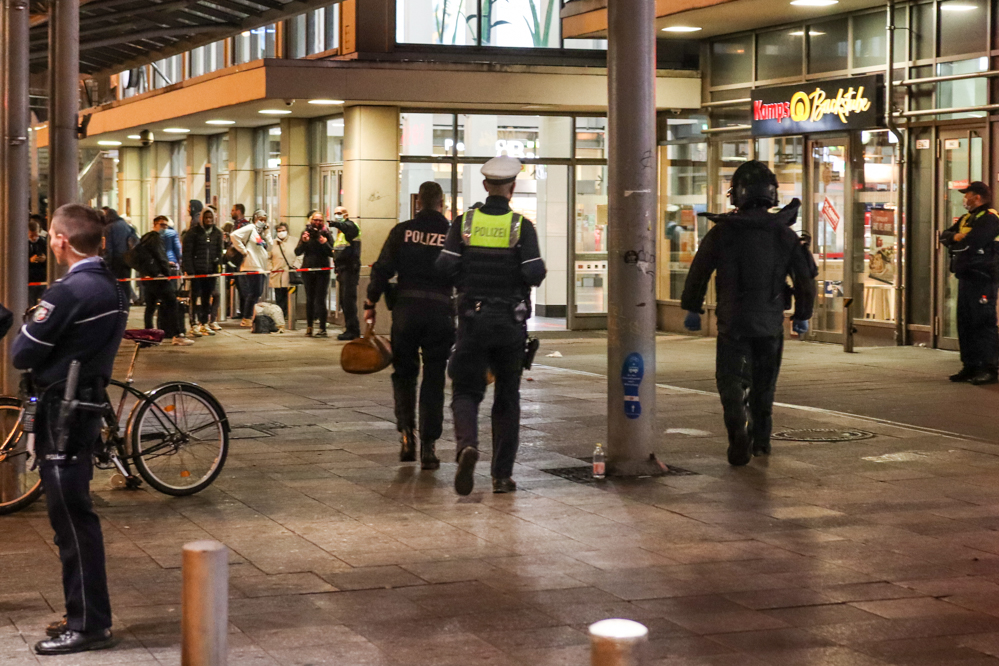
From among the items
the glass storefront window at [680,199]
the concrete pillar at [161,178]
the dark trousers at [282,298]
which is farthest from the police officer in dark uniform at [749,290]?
the concrete pillar at [161,178]

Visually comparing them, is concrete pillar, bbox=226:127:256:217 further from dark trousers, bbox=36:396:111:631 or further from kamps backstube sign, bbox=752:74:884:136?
dark trousers, bbox=36:396:111:631

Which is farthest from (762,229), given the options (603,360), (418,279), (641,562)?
(603,360)

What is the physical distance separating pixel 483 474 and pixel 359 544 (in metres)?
2.20

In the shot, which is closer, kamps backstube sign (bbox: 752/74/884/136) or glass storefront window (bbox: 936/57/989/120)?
glass storefront window (bbox: 936/57/989/120)

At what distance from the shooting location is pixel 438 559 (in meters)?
7.16

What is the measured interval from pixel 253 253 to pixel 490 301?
15.2 meters

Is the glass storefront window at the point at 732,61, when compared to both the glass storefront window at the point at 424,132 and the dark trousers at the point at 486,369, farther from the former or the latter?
the dark trousers at the point at 486,369

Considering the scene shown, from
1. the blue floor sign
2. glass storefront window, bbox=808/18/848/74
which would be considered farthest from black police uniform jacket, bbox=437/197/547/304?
glass storefront window, bbox=808/18/848/74

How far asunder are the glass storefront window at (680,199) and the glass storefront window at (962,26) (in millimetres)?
5015

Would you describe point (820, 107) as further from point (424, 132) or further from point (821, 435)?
point (821, 435)

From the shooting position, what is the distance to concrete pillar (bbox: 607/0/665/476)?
9.35m

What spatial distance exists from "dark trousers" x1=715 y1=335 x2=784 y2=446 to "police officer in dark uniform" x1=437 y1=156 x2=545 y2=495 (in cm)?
171

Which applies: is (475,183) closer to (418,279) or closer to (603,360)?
(603,360)

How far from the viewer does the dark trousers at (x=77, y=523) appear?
566 centimetres
